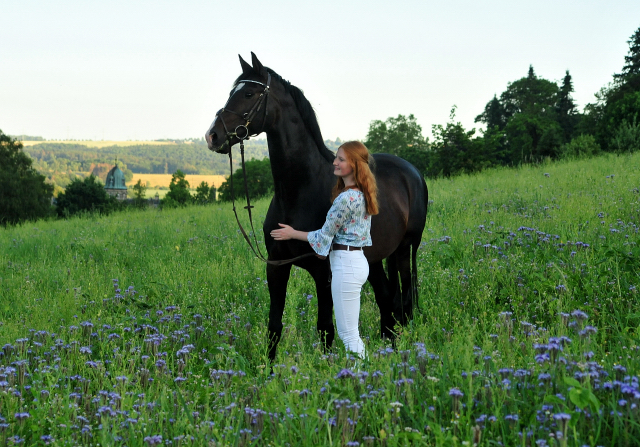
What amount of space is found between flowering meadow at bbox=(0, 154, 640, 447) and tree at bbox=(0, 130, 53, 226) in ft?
164

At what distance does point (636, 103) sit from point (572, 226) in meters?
33.8

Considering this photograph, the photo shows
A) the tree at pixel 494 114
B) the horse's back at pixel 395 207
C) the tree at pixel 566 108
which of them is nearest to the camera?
the horse's back at pixel 395 207

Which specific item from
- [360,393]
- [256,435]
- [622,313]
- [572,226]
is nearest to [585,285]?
[622,313]

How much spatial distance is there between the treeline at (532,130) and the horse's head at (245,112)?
16.1m

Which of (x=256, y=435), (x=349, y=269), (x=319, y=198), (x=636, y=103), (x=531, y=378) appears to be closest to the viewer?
(x=256, y=435)

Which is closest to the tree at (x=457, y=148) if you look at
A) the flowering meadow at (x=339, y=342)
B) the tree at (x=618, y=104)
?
the tree at (x=618, y=104)

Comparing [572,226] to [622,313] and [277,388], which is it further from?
[277,388]

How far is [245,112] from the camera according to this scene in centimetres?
412

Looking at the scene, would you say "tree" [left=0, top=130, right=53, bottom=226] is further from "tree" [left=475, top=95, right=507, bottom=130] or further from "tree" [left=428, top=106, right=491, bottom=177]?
"tree" [left=475, top=95, right=507, bottom=130]

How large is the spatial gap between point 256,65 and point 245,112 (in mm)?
435

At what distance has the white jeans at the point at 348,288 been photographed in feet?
13.5

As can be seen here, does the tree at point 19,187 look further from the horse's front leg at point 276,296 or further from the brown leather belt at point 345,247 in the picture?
the brown leather belt at point 345,247

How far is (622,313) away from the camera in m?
4.77

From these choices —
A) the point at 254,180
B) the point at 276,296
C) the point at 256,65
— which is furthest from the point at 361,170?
the point at 254,180
